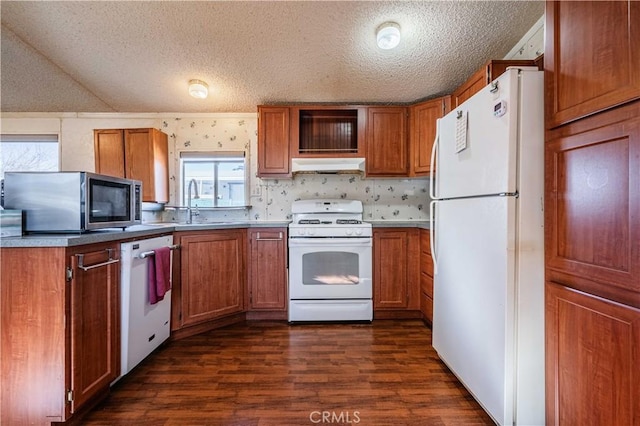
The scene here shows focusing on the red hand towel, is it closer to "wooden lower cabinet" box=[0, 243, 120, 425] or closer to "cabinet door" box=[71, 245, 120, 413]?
"cabinet door" box=[71, 245, 120, 413]

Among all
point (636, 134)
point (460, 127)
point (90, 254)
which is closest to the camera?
point (636, 134)

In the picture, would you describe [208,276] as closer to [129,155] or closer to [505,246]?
[129,155]

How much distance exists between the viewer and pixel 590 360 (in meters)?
0.98

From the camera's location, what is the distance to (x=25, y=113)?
127 inches

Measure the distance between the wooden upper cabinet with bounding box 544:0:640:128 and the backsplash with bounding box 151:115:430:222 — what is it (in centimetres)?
215

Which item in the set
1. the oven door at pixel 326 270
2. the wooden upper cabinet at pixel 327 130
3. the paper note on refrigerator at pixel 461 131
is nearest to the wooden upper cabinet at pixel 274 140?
the wooden upper cabinet at pixel 327 130

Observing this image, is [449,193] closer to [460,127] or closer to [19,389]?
[460,127]

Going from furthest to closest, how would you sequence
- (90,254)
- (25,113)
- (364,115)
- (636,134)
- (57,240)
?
(25,113), (364,115), (90,254), (57,240), (636,134)

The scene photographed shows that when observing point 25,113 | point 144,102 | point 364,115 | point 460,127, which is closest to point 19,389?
point 460,127

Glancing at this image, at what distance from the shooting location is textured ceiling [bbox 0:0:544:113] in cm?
186

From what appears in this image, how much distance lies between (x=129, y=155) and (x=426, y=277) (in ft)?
10.7

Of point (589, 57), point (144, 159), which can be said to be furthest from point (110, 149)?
point (589, 57)

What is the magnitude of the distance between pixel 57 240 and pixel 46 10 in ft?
5.61

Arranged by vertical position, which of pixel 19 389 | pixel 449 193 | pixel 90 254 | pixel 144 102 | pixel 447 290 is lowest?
pixel 19 389
